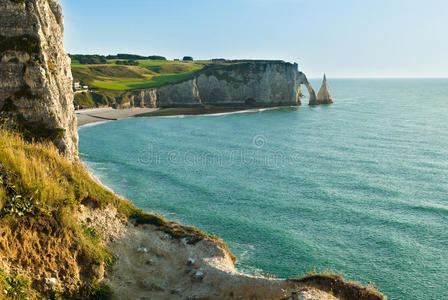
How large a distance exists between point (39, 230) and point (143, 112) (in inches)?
3843

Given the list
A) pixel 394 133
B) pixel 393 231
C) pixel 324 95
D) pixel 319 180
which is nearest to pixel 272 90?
pixel 324 95

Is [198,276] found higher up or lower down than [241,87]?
lower down

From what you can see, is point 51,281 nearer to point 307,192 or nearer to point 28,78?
point 28,78

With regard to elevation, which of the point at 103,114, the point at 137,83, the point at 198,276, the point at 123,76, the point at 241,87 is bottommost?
the point at 198,276

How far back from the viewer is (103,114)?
9900cm

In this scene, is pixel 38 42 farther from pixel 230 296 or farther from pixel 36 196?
Result: pixel 230 296

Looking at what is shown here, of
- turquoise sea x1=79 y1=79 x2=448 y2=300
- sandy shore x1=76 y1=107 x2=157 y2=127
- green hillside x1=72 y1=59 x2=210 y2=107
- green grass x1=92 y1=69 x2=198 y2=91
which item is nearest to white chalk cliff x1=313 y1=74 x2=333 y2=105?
green hillside x1=72 y1=59 x2=210 y2=107

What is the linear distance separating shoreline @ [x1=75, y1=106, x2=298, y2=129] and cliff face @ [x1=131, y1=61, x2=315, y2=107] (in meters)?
6.73

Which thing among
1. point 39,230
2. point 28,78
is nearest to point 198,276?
point 39,230

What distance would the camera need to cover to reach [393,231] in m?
27.3

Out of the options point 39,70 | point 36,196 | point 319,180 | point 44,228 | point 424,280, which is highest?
point 39,70

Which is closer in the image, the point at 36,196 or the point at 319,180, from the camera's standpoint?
the point at 36,196

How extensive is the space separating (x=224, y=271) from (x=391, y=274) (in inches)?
516

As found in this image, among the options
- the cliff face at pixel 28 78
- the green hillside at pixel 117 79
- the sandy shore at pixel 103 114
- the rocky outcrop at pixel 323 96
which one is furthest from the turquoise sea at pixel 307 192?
the rocky outcrop at pixel 323 96
